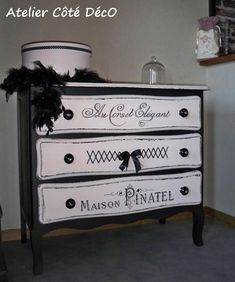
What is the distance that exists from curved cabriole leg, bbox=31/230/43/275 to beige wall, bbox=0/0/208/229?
50cm

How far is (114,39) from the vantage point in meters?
2.04

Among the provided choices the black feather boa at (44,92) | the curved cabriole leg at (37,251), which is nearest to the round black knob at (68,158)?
the black feather boa at (44,92)

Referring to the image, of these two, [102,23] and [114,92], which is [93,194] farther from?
[102,23]

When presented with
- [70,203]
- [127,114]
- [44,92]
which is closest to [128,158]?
[127,114]

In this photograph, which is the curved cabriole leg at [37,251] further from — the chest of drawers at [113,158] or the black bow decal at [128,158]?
the black bow decal at [128,158]

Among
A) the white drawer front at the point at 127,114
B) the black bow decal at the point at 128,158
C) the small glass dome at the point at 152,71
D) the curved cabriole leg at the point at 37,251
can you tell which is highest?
the small glass dome at the point at 152,71

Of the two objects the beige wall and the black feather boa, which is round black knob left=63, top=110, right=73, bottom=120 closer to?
the black feather boa

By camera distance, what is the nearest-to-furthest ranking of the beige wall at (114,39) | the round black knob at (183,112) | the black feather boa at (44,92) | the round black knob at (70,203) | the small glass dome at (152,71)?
the black feather boa at (44,92) < the round black knob at (70,203) < the round black knob at (183,112) < the beige wall at (114,39) < the small glass dome at (152,71)

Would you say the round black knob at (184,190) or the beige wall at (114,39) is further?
the beige wall at (114,39)

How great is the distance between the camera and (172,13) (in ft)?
7.08

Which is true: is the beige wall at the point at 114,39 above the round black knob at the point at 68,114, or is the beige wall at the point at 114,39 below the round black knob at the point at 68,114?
above

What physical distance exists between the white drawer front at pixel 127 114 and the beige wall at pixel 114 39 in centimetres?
54

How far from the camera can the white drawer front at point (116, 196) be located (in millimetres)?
1452

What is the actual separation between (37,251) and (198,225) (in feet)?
2.44
